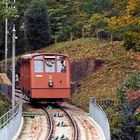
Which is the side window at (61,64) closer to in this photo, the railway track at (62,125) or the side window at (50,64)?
the side window at (50,64)

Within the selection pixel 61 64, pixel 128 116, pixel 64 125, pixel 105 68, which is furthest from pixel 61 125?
pixel 105 68

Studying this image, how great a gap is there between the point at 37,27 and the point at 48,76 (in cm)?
2667

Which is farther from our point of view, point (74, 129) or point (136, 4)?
point (136, 4)

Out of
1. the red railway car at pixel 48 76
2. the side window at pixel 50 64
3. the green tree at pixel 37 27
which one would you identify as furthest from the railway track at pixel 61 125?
the green tree at pixel 37 27

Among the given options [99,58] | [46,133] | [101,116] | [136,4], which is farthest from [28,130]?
[99,58]

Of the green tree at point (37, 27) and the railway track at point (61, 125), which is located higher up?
the green tree at point (37, 27)

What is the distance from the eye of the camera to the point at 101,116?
29.1 metres

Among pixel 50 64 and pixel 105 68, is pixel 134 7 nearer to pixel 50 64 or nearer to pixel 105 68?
pixel 50 64

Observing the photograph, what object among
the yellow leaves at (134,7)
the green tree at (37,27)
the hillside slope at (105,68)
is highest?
the yellow leaves at (134,7)

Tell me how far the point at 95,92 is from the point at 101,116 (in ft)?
43.9

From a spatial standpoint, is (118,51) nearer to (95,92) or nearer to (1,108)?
(95,92)

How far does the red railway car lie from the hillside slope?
2.37 metres

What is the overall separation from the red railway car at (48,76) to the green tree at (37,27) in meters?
25.3

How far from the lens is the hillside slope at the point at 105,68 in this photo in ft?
137
